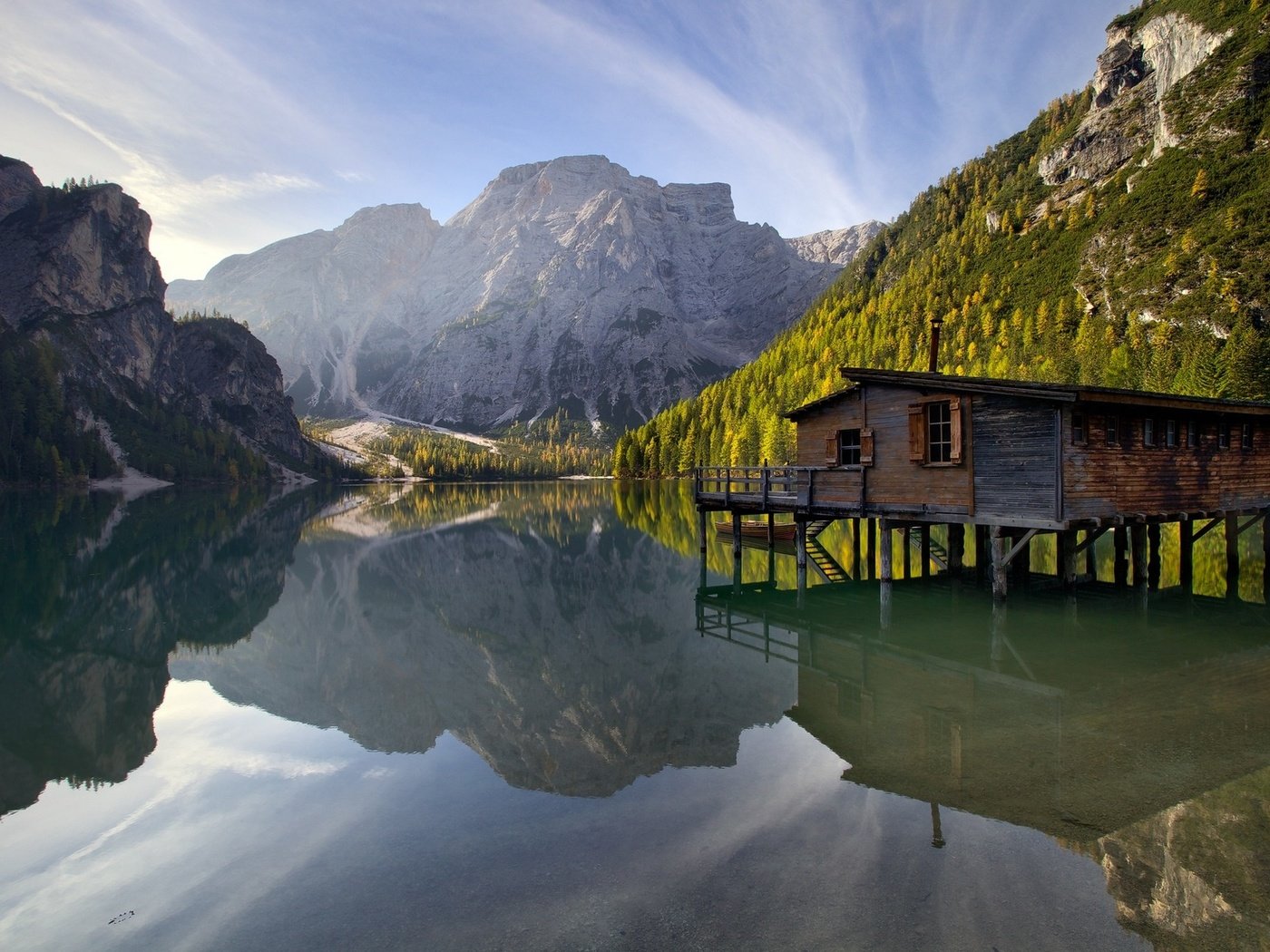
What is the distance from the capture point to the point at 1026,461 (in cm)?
2244

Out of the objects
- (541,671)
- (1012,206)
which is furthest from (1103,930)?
(1012,206)

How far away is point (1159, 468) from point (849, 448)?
419 inches

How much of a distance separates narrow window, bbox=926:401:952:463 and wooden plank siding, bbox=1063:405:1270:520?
12.2ft

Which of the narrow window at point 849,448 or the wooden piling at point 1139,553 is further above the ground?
the narrow window at point 849,448

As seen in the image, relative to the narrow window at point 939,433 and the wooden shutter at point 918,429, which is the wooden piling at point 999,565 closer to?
the narrow window at point 939,433

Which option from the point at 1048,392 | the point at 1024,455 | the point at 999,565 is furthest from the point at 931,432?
the point at 999,565

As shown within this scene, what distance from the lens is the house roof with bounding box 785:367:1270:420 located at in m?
21.0

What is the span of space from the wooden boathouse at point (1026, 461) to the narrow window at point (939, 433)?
0.04 m

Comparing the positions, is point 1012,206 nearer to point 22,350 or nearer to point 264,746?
point 264,746

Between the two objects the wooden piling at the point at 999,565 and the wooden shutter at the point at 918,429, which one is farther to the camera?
the wooden shutter at the point at 918,429

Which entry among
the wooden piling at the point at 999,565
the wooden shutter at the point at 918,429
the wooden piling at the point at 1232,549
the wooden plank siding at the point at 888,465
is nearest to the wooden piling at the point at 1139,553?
the wooden piling at the point at 1232,549

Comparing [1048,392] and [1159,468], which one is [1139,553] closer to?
[1159,468]

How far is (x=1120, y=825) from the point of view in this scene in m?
9.55

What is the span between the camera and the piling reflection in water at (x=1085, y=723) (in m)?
8.64
